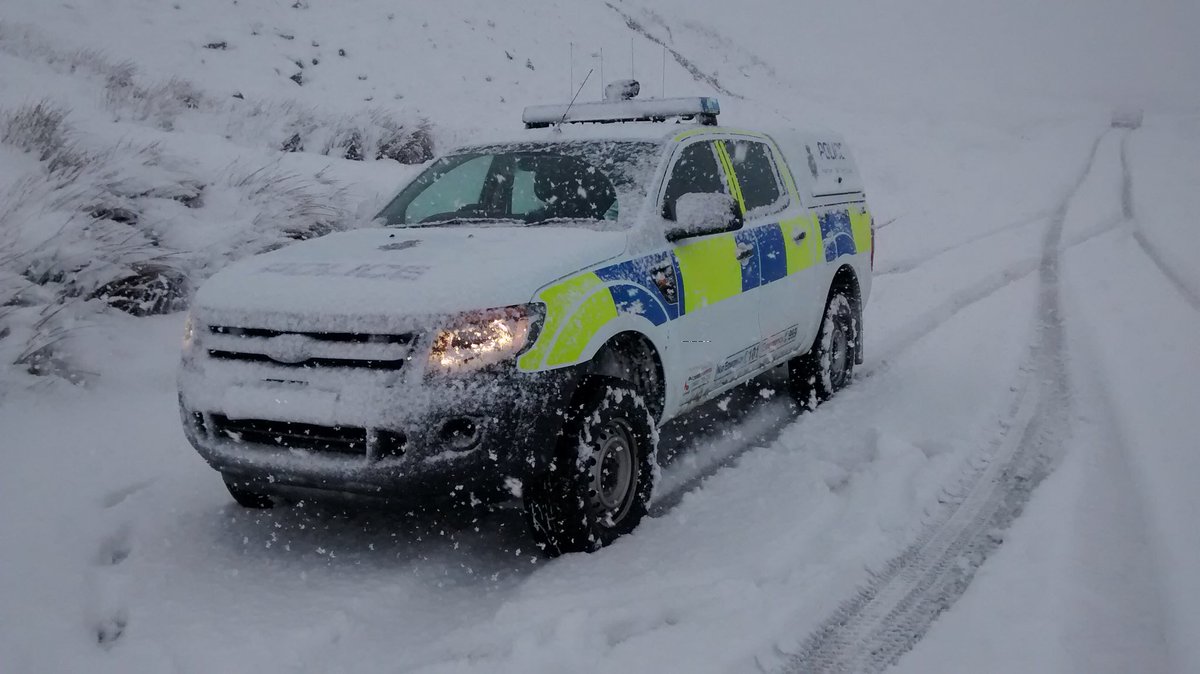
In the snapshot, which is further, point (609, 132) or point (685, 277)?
point (609, 132)

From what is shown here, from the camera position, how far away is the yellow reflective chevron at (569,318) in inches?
131

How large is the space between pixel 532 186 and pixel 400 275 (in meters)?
1.34

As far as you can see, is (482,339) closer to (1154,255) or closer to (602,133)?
(602,133)

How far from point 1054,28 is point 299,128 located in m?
96.3

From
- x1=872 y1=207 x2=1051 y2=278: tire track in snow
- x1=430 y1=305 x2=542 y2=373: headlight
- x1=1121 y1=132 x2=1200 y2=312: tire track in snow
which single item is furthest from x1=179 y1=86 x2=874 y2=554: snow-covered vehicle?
x1=872 y1=207 x2=1051 y2=278: tire track in snow

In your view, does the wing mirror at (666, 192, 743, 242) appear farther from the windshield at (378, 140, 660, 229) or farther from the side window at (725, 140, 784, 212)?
the side window at (725, 140, 784, 212)

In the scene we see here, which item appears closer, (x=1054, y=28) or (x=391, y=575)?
(x=391, y=575)

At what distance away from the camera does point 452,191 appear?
4738 millimetres

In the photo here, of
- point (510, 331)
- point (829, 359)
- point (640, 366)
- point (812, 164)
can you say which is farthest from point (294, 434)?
point (812, 164)

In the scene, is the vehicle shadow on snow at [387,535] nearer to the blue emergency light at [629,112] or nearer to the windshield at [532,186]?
the windshield at [532,186]

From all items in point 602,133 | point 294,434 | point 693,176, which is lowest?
point 294,434

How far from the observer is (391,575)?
11.4 feet

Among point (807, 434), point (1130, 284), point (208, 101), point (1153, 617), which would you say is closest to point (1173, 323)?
point (1130, 284)

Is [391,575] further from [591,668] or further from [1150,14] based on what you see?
[1150,14]
